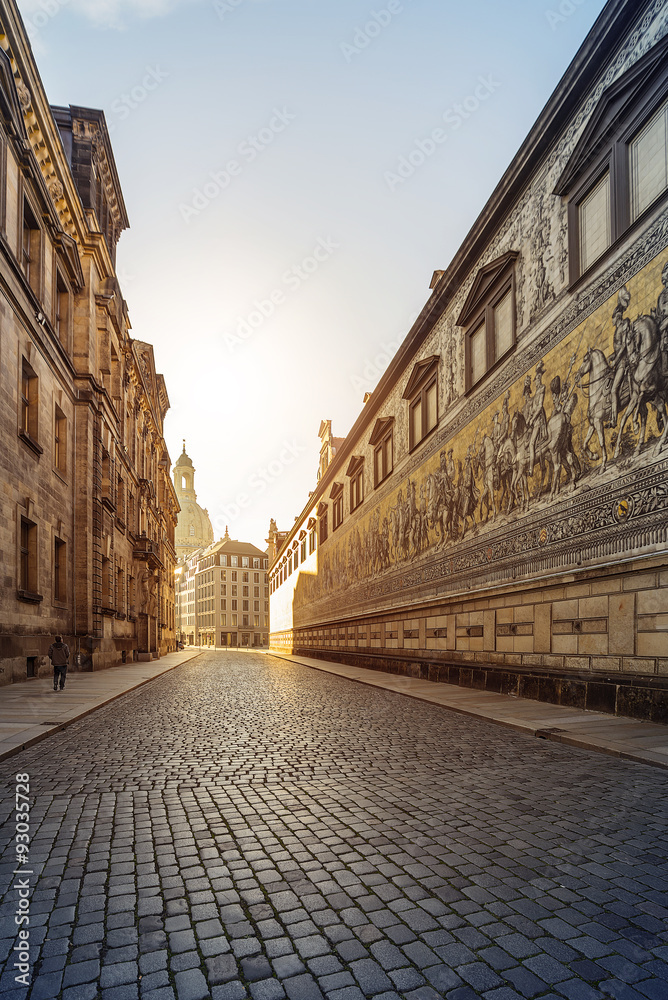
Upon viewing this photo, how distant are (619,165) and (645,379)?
392cm

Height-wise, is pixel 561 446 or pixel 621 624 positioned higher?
pixel 561 446

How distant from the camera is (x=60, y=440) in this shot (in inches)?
839

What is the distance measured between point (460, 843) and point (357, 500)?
26039mm

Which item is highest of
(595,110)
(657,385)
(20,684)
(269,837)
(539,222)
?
(595,110)

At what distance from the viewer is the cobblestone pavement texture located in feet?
8.27

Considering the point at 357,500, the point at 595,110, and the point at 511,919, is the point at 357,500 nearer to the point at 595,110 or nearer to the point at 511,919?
the point at 595,110

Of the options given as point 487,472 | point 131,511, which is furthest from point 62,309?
point 487,472

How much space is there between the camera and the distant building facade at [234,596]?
363 ft

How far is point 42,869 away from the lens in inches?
141

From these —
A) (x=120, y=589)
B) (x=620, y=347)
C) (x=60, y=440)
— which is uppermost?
(x=60, y=440)

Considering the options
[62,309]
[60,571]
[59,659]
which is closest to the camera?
[59,659]

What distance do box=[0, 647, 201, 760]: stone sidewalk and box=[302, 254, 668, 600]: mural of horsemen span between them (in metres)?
8.80

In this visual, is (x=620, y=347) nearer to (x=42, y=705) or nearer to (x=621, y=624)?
(x=621, y=624)

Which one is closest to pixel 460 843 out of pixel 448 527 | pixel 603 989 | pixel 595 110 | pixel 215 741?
pixel 603 989
